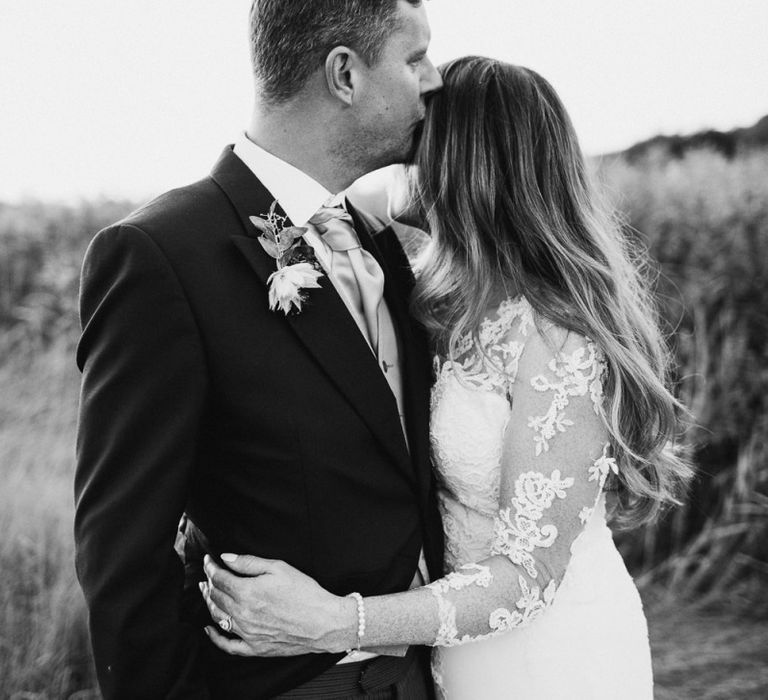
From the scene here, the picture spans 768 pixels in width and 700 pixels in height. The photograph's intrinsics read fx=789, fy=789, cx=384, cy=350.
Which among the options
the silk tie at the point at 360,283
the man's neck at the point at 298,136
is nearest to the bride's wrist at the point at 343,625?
the silk tie at the point at 360,283

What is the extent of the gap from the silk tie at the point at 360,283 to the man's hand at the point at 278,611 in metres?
0.58

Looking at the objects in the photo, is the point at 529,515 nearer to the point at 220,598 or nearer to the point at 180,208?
the point at 220,598

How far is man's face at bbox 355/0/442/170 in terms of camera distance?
2.24m

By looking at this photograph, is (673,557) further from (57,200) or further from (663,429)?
(57,200)

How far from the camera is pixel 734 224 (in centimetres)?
560

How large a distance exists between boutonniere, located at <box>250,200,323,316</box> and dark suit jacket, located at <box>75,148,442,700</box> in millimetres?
37

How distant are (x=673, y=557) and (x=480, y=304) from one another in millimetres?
3617

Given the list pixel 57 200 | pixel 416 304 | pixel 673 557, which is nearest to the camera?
pixel 416 304

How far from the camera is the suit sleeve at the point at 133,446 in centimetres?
181

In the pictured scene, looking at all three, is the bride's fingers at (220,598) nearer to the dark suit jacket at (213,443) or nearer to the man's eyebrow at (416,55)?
the dark suit jacket at (213,443)

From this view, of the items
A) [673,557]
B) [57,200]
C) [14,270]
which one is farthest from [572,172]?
[57,200]

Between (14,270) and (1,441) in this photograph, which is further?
(14,270)

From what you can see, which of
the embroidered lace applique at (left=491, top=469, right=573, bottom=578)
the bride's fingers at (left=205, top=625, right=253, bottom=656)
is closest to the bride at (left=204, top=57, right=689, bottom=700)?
the embroidered lace applique at (left=491, top=469, right=573, bottom=578)

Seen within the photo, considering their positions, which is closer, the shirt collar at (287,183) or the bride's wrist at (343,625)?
the bride's wrist at (343,625)
